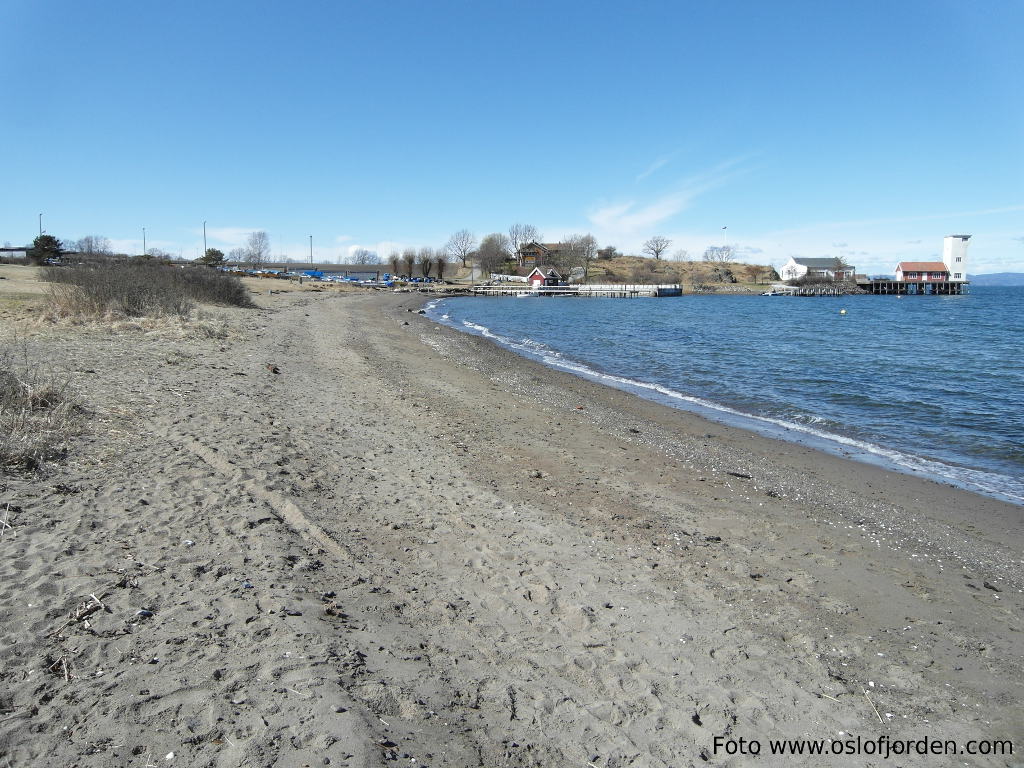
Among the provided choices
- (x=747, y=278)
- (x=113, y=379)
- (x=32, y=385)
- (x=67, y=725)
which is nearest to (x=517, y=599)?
(x=67, y=725)

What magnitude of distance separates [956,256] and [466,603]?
15887 centimetres

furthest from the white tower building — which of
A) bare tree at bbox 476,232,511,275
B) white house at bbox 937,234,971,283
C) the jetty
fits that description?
Result: bare tree at bbox 476,232,511,275

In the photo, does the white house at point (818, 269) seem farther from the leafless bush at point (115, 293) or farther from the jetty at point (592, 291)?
the leafless bush at point (115, 293)

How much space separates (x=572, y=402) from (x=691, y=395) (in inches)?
186

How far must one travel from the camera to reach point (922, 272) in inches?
5202

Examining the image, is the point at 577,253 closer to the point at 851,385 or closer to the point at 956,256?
the point at 956,256

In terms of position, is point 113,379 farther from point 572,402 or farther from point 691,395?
point 691,395

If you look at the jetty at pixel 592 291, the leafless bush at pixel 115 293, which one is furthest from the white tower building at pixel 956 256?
the leafless bush at pixel 115 293

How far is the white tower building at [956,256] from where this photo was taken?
13050 cm

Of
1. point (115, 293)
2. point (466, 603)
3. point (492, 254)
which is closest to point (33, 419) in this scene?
point (466, 603)

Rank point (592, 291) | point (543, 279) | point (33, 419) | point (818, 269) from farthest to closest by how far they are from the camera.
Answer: point (818, 269)
point (543, 279)
point (592, 291)
point (33, 419)

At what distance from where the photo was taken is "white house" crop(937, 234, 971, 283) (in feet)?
428

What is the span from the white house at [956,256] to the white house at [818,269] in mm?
18302

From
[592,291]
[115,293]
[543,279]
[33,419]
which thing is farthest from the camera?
[543,279]
